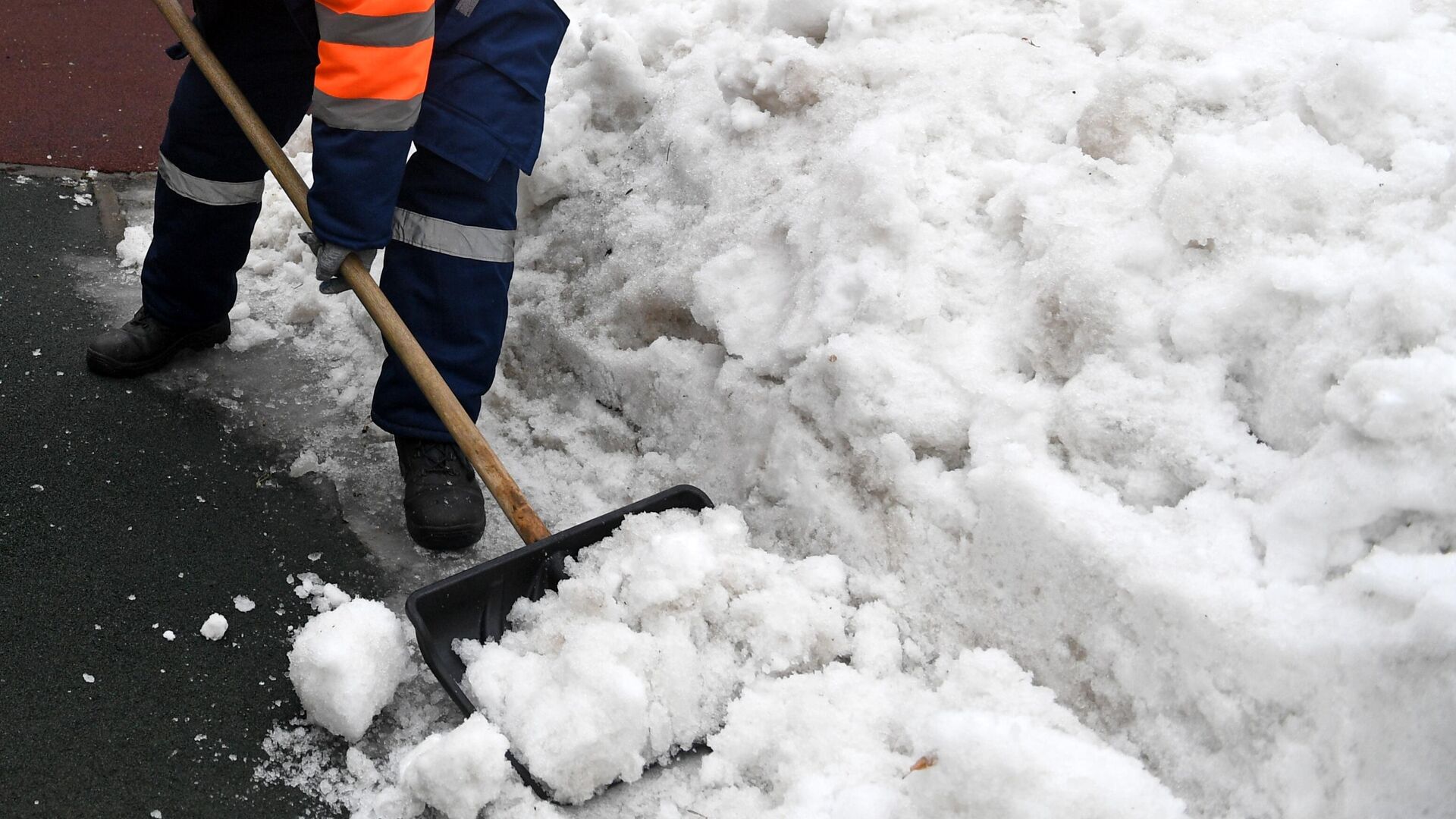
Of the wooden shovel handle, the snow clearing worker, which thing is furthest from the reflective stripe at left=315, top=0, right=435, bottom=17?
the wooden shovel handle

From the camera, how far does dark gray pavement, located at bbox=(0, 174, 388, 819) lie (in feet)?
5.43

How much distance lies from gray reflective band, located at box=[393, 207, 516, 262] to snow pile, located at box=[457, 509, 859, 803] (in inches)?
27.6

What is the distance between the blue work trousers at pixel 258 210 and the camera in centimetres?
215

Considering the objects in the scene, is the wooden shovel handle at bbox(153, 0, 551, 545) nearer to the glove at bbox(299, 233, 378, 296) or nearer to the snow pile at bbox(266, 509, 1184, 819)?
the glove at bbox(299, 233, 378, 296)

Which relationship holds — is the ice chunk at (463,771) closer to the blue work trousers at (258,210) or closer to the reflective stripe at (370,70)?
the blue work trousers at (258,210)

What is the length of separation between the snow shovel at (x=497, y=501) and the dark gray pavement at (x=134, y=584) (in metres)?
0.31

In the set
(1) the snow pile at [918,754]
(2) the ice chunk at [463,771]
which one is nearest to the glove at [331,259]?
(2) the ice chunk at [463,771]

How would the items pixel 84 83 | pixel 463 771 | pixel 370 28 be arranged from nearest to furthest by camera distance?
pixel 463 771 < pixel 370 28 < pixel 84 83

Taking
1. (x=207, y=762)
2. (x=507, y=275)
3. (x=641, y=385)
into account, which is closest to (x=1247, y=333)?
(x=641, y=385)

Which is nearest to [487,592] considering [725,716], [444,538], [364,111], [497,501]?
[497,501]

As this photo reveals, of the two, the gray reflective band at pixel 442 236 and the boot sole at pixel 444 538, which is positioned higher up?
the gray reflective band at pixel 442 236

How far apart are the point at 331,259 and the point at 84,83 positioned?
315 cm

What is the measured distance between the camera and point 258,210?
2.58 metres

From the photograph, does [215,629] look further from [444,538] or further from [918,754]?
[918,754]
